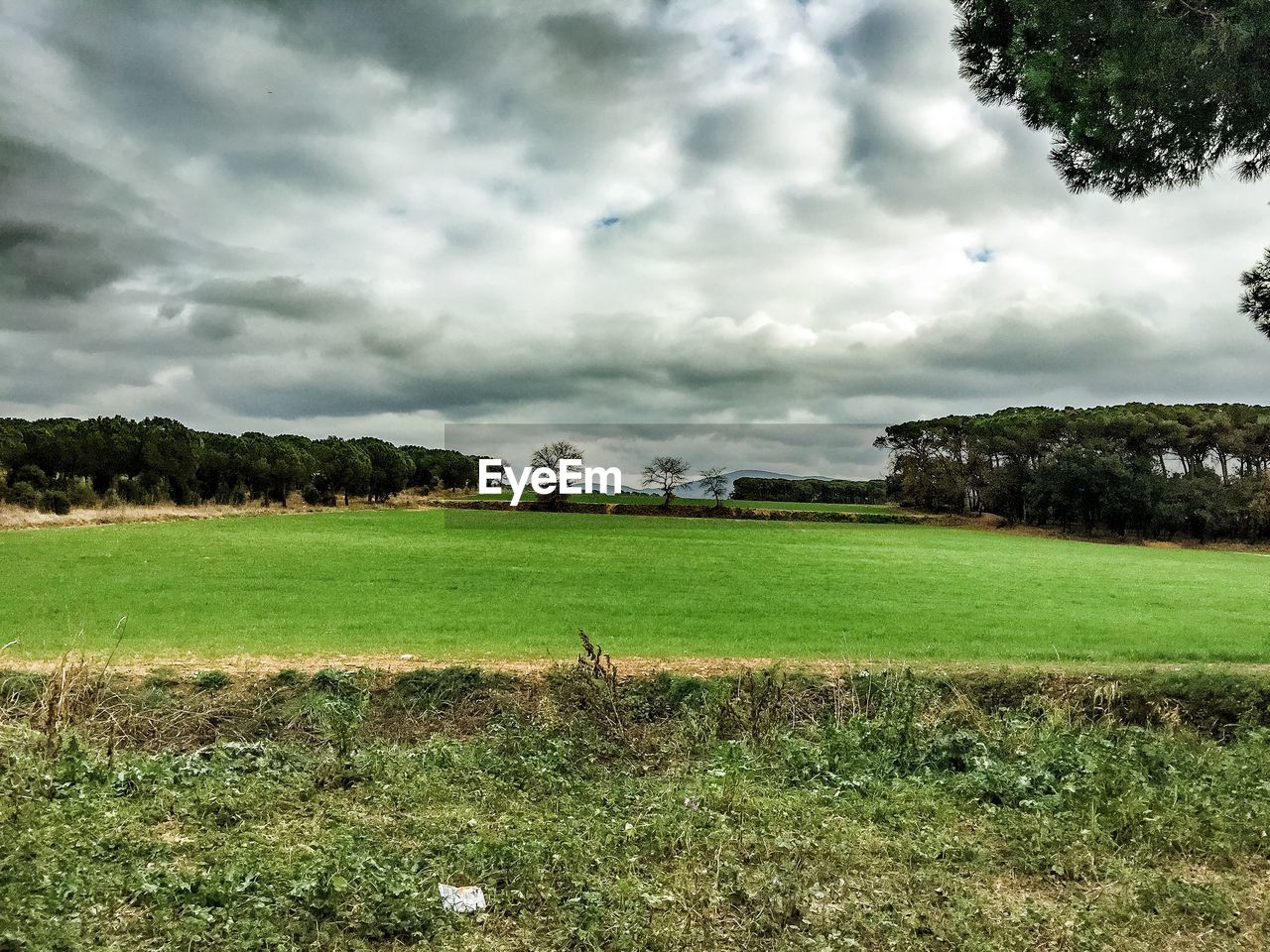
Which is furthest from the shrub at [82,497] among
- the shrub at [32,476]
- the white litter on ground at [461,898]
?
the white litter on ground at [461,898]

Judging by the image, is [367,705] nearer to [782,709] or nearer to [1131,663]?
[782,709]

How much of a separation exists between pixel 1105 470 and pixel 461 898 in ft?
229

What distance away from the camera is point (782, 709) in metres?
10.9

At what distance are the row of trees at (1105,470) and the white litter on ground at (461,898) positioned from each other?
227ft

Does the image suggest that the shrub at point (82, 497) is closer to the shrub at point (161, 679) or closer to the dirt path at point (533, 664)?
the dirt path at point (533, 664)

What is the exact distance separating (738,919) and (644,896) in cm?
65

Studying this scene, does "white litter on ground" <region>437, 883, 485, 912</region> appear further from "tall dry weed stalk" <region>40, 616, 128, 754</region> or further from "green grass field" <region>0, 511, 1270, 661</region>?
"green grass field" <region>0, 511, 1270, 661</region>

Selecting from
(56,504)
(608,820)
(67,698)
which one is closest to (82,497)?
(56,504)

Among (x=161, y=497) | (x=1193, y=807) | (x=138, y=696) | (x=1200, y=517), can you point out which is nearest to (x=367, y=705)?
(x=138, y=696)

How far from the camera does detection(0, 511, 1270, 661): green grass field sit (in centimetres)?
1658

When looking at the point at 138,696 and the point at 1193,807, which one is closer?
the point at 1193,807

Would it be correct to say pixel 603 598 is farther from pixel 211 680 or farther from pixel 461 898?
pixel 461 898

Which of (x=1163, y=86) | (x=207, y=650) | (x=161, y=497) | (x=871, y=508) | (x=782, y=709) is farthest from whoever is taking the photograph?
(x=871, y=508)

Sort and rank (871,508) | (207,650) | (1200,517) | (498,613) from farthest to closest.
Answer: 1. (871,508)
2. (1200,517)
3. (498,613)
4. (207,650)
